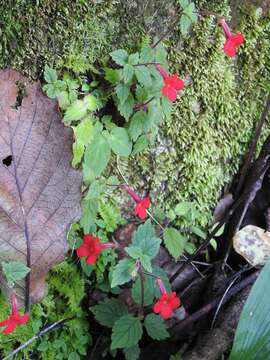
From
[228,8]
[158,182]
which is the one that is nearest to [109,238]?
[158,182]

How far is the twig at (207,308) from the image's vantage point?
1.68 m

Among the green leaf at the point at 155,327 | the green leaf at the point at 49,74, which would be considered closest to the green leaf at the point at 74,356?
the green leaf at the point at 155,327

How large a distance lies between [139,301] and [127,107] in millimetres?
557

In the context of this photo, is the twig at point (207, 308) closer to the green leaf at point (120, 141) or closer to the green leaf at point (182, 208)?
the green leaf at point (182, 208)

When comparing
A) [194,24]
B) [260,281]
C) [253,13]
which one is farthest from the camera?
[253,13]

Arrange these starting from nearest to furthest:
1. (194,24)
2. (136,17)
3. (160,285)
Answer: (160,285), (136,17), (194,24)

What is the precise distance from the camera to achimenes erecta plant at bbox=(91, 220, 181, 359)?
4.58 ft

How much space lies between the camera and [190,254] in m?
1.86

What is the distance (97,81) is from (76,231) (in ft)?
1.47

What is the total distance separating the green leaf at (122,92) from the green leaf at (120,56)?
6 cm

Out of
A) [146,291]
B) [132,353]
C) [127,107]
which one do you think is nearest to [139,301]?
[146,291]

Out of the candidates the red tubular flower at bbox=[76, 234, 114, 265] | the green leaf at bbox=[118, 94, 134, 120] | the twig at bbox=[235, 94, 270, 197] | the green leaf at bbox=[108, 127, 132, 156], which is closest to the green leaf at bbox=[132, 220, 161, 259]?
the red tubular flower at bbox=[76, 234, 114, 265]

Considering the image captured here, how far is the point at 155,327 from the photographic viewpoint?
154 cm

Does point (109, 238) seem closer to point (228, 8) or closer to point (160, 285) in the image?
point (160, 285)
